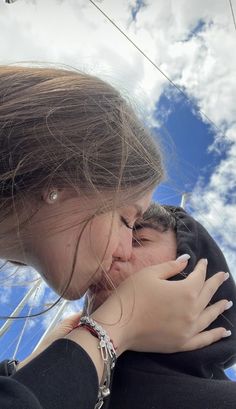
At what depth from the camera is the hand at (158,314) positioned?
847 millimetres

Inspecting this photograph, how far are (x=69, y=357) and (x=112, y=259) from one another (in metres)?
0.28

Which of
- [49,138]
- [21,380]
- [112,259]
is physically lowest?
[21,380]

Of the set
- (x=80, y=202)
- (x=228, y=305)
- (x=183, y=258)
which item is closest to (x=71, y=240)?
(x=80, y=202)

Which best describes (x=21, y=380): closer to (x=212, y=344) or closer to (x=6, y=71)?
(x=212, y=344)

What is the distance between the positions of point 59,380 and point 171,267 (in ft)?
1.22

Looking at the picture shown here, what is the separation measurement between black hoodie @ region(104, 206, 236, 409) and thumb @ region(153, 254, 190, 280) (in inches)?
1.0

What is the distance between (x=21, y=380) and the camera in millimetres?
703

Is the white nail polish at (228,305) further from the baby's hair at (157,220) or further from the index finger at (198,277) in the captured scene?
the baby's hair at (157,220)

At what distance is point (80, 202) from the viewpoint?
87 cm

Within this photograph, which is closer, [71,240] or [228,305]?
[71,240]

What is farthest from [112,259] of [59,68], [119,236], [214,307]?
[59,68]

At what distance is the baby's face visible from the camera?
990 millimetres

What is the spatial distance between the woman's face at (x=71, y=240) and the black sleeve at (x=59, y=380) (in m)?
0.17

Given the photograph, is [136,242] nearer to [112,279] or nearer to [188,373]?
[112,279]
